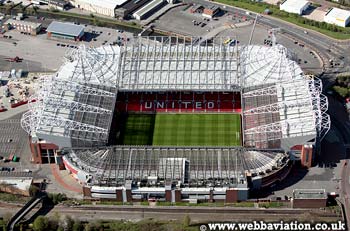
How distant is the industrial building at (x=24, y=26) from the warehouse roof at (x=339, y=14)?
3454 inches

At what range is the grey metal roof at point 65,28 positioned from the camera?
581 feet

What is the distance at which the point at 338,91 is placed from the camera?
15150 cm

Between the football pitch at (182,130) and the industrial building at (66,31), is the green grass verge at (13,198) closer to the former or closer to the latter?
the football pitch at (182,130)

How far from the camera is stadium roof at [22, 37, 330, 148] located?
129250 millimetres

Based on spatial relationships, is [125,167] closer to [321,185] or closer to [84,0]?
[321,185]

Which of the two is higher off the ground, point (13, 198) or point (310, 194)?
point (310, 194)

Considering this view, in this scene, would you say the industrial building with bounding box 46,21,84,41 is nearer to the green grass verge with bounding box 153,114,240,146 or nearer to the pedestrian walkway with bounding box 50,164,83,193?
the green grass verge with bounding box 153,114,240,146

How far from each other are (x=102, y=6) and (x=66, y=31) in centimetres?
1754

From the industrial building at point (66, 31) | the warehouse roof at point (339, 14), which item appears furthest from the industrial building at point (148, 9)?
the warehouse roof at point (339, 14)

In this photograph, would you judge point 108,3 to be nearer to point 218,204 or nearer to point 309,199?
point 218,204

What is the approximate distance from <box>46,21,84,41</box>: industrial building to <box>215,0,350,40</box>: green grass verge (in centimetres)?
4888

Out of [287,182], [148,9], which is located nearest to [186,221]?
[287,182]

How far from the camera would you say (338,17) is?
182m

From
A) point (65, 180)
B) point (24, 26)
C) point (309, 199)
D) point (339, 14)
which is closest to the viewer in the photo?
point (309, 199)
